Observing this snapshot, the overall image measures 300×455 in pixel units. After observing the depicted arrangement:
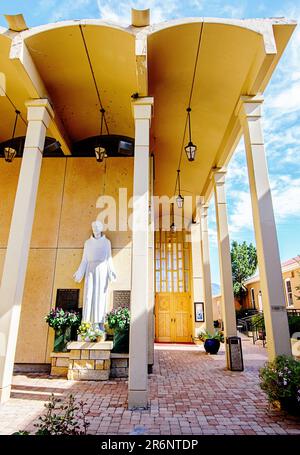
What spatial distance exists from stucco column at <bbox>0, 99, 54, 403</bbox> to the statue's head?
1.64 metres

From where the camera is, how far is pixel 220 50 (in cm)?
475

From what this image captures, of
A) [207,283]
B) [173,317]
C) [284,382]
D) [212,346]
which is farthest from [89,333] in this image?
[173,317]

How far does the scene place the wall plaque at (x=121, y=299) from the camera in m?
5.98

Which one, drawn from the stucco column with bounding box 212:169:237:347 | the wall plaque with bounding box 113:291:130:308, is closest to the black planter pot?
the stucco column with bounding box 212:169:237:347

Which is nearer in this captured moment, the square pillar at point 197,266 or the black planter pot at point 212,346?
the black planter pot at point 212,346

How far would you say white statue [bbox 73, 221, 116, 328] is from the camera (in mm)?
5625

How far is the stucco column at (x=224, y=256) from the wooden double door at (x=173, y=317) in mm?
5523

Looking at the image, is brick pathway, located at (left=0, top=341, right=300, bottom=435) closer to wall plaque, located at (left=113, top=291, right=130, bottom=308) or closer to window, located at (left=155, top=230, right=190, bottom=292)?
wall plaque, located at (left=113, top=291, right=130, bottom=308)

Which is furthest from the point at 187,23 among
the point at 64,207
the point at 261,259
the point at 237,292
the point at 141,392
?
the point at 237,292

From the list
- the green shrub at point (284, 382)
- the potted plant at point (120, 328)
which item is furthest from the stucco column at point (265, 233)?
the potted plant at point (120, 328)

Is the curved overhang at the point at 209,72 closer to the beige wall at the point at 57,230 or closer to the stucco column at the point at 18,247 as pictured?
the beige wall at the point at 57,230

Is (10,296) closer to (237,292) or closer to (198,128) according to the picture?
(198,128)

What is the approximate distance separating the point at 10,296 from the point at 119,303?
2.48 meters

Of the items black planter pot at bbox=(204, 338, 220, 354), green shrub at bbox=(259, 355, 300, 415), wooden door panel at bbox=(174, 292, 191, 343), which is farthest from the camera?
wooden door panel at bbox=(174, 292, 191, 343)
